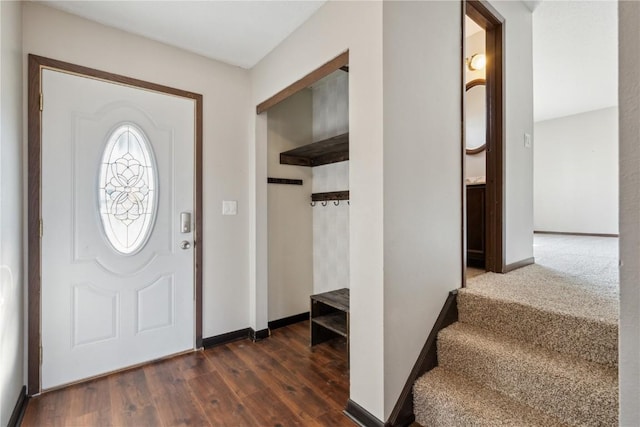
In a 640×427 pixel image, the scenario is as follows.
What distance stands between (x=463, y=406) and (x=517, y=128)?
2.23 meters

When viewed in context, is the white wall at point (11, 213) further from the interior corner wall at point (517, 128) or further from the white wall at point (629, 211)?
the interior corner wall at point (517, 128)

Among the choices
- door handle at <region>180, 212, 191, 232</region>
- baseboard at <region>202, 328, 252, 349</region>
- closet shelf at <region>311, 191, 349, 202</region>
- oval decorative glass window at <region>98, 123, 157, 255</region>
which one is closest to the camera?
oval decorative glass window at <region>98, 123, 157, 255</region>

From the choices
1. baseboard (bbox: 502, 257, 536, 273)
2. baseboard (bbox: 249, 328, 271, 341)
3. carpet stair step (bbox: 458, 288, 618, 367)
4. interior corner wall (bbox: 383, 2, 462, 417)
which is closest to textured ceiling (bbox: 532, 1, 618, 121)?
interior corner wall (bbox: 383, 2, 462, 417)

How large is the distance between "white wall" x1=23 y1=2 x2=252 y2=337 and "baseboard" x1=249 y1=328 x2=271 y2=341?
10 cm

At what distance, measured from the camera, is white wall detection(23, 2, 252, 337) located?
2.22m

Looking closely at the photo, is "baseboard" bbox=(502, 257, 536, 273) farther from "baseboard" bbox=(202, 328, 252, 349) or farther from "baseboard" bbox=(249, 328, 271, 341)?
"baseboard" bbox=(202, 328, 252, 349)

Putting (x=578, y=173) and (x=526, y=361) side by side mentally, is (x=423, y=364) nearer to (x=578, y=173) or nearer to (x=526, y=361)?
(x=526, y=361)

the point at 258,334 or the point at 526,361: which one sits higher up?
the point at 526,361

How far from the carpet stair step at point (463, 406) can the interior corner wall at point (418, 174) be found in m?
0.15

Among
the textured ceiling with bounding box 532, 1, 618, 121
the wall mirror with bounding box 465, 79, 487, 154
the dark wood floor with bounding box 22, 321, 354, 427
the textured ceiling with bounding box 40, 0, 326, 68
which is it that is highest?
the textured ceiling with bounding box 532, 1, 618, 121

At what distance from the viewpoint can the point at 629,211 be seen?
0.65m

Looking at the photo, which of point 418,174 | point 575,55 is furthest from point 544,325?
point 575,55

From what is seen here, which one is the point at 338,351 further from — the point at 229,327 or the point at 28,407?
the point at 28,407

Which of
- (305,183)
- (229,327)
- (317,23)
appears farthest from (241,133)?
(229,327)
